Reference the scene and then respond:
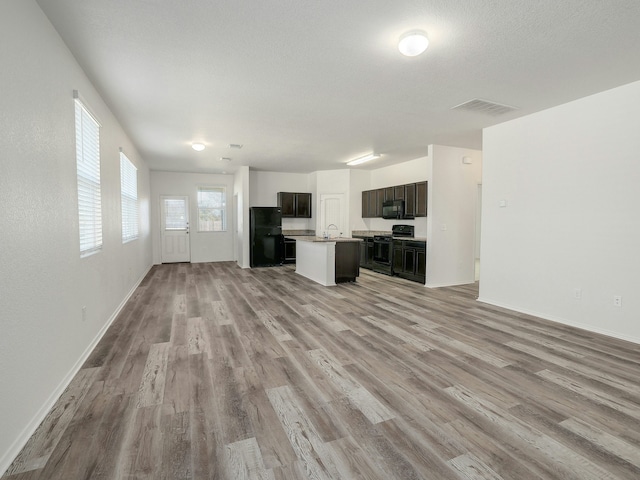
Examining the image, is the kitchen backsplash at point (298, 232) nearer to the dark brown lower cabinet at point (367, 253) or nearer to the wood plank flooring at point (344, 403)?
the dark brown lower cabinet at point (367, 253)

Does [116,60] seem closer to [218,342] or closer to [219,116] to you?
[219,116]

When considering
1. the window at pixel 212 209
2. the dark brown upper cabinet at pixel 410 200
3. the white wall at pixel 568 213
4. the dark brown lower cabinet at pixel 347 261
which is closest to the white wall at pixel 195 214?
the window at pixel 212 209

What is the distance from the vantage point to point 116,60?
9.44 feet

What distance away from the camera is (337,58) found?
285cm

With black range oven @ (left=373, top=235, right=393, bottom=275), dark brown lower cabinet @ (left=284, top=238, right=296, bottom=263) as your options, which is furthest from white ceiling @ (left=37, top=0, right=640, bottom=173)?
dark brown lower cabinet @ (left=284, top=238, right=296, bottom=263)

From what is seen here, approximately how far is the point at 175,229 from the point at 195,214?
699 mm

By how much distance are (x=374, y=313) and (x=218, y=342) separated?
6.73 feet

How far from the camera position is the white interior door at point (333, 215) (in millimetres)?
8891

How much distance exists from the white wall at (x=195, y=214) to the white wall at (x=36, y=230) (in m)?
6.33

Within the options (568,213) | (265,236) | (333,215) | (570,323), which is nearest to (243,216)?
(265,236)

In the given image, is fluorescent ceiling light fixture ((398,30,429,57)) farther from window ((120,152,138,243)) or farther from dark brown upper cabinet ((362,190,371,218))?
dark brown upper cabinet ((362,190,371,218))

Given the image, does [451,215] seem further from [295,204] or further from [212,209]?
[212,209]

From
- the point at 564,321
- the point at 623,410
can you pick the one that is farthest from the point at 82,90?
the point at 564,321

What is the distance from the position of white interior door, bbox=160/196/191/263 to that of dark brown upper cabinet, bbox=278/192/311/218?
2.78m
